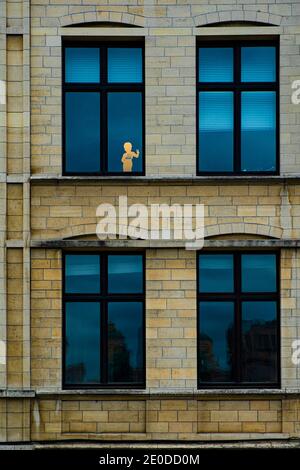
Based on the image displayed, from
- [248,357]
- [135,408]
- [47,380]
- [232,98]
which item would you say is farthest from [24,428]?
[232,98]

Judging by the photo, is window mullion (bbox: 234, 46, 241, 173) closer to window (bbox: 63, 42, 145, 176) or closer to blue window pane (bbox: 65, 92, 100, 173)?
window (bbox: 63, 42, 145, 176)

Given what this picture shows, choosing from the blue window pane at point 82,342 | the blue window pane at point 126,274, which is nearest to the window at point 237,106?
the blue window pane at point 126,274

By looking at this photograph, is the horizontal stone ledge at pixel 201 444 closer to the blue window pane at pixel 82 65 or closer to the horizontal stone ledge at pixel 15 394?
the horizontal stone ledge at pixel 15 394

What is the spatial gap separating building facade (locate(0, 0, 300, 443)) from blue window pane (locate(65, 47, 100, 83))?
23mm

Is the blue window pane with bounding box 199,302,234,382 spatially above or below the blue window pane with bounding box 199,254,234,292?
below

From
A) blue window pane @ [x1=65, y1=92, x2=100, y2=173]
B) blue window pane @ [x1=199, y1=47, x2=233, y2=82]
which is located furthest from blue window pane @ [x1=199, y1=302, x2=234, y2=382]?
blue window pane @ [x1=199, y1=47, x2=233, y2=82]

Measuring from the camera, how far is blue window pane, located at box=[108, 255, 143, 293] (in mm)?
11703

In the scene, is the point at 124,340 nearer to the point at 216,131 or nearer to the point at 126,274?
the point at 126,274

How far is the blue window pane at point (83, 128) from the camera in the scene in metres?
11.9

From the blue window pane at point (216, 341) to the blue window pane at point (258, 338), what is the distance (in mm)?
219

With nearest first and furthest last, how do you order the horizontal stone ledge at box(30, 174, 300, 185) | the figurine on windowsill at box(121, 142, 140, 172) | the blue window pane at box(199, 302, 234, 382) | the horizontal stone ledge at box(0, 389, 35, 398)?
1. the horizontal stone ledge at box(0, 389, 35, 398)
2. the horizontal stone ledge at box(30, 174, 300, 185)
3. the blue window pane at box(199, 302, 234, 382)
4. the figurine on windowsill at box(121, 142, 140, 172)

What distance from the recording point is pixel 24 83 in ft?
37.9

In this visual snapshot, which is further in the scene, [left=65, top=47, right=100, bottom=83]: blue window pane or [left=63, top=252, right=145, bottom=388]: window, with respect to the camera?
[left=65, top=47, right=100, bottom=83]: blue window pane
